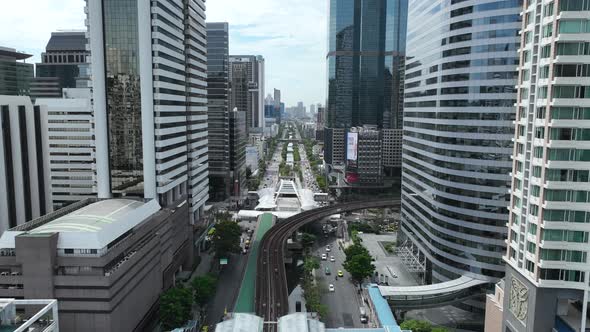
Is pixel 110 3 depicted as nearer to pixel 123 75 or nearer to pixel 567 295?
pixel 123 75

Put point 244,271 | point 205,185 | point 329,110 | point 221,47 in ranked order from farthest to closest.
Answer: point 329,110 < point 221,47 < point 205,185 < point 244,271

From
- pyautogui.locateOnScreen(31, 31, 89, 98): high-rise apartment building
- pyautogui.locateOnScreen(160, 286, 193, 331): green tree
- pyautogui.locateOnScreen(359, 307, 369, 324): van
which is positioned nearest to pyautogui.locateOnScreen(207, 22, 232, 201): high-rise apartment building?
pyautogui.locateOnScreen(31, 31, 89, 98): high-rise apartment building

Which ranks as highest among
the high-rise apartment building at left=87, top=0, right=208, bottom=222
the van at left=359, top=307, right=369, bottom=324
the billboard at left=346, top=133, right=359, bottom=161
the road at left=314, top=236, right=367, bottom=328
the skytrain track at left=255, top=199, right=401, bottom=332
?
the high-rise apartment building at left=87, top=0, right=208, bottom=222

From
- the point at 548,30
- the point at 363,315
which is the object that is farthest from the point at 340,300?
the point at 548,30

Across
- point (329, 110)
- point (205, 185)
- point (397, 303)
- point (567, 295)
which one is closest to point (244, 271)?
point (205, 185)

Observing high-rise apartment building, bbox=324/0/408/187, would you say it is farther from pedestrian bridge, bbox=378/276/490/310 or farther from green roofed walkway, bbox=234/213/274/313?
pedestrian bridge, bbox=378/276/490/310

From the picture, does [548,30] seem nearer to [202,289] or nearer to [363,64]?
[202,289]

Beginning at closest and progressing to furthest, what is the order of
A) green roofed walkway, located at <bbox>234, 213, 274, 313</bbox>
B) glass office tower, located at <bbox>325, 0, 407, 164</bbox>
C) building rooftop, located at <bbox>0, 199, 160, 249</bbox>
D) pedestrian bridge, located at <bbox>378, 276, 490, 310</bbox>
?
building rooftop, located at <bbox>0, 199, 160, 249</bbox> < pedestrian bridge, located at <bbox>378, 276, 490, 310</bbox> < green roofed walkway, located at <bbox>234, 213, 274, 313</bbox> < glass office tower, located at <bbox>325, 0, 407, 164</bbox>

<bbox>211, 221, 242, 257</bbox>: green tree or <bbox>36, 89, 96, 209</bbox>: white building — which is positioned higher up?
<bbox>36, 89, 96, 209</bbox>: white building
